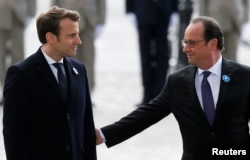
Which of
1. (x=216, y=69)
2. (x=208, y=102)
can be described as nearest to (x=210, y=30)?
(x=216, y=69)

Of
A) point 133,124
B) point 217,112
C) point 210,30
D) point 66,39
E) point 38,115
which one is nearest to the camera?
point 38,115

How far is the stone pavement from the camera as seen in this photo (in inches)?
427

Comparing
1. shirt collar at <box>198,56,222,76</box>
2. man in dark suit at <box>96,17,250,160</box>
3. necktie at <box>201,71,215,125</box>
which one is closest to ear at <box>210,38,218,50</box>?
man in dark suit at <box>96,17,250,160</box>

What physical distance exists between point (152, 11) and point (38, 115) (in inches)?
268

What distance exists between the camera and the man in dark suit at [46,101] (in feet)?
21.6

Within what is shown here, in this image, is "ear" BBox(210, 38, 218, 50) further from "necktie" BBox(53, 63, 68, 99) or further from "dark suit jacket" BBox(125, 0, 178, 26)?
Result: "dark suit jacket" BBox(125, 0, 178, 26)

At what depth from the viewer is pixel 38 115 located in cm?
663

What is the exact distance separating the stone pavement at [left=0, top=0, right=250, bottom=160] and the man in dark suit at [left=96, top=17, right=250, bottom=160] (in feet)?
11.0

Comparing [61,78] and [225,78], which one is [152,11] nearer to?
[225,78]

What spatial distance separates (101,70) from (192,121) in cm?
1073

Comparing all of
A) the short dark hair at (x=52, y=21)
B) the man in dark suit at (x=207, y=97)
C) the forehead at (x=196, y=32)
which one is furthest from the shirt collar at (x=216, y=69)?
the short dark hair at (x=52, y=21)

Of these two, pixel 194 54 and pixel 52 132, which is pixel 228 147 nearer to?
pixel 194 54

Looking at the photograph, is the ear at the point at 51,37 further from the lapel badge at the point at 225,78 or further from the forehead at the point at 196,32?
the lapel badge at the point at 225,78

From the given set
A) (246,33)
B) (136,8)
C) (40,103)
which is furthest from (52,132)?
(246,33)
